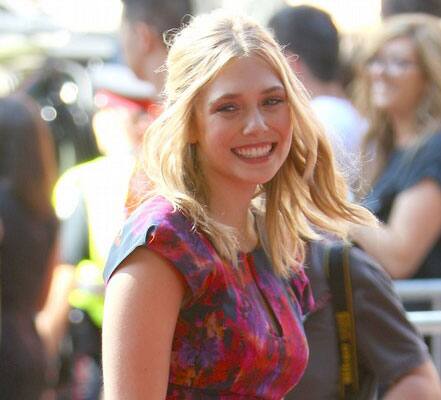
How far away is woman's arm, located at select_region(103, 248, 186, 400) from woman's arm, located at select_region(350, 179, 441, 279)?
199 cm

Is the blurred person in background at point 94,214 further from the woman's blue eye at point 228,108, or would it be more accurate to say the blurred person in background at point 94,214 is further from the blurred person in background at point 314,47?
the woman's blue eye at point 228,108

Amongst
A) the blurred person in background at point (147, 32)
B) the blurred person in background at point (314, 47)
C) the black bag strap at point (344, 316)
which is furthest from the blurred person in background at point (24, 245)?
the black bag strap at point (344, 316)

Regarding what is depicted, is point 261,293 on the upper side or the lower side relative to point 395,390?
upper

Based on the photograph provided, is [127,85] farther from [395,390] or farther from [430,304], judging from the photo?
[395,390]

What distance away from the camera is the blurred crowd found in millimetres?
4859

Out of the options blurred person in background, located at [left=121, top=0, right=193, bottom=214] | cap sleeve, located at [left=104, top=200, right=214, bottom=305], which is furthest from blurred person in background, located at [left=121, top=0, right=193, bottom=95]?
cap sleeve, located at [left=104, top=200, right=214, bottom=305]

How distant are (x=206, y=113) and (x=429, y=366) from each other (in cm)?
89

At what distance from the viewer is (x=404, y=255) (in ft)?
15.7

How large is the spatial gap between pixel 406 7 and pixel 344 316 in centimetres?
338

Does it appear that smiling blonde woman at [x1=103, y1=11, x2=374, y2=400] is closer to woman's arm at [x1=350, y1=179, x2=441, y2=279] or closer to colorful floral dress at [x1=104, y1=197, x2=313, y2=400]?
colorful floral dress at [x1=104, y1=197, x2=313, y2=400]

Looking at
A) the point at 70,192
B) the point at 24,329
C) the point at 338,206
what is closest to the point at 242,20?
the point at 338,206

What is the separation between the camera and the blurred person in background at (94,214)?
5.50 metres

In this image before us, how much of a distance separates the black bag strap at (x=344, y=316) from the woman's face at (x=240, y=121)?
410mm

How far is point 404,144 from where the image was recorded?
510 cm
